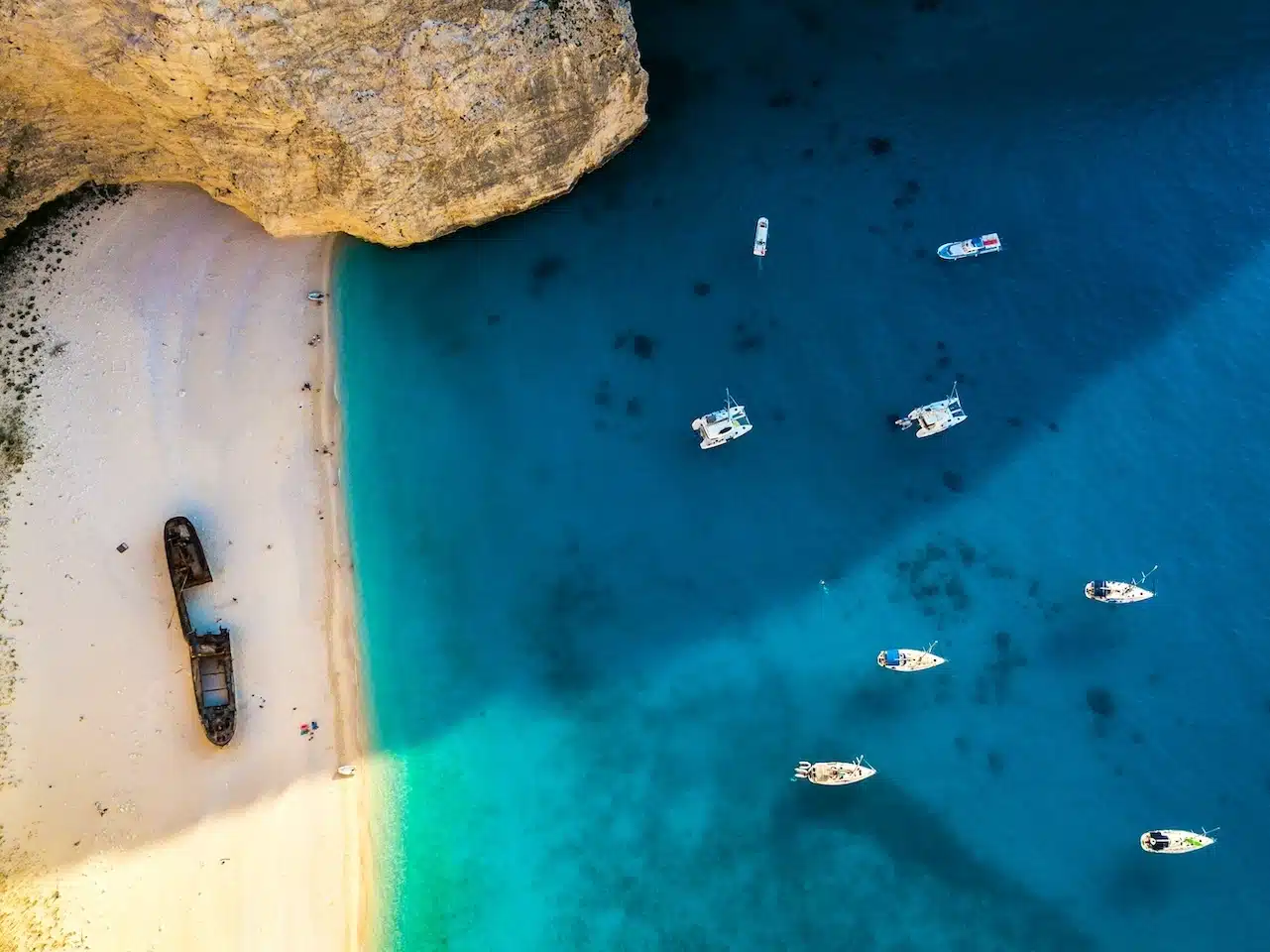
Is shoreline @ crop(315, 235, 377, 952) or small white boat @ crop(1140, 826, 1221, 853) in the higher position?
shoreline @ crop(315, 235, 377, 952)

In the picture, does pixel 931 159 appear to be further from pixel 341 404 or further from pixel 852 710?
pixel 341 404

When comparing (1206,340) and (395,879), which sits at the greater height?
(1206,340)

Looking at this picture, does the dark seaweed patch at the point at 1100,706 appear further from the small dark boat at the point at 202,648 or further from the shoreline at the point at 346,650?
the small dark boat at the point at 202,648

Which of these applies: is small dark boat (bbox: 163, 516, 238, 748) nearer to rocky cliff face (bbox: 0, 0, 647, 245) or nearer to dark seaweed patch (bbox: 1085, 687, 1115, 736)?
rocky cliff face (bbox: 0, 0, 647, 245)

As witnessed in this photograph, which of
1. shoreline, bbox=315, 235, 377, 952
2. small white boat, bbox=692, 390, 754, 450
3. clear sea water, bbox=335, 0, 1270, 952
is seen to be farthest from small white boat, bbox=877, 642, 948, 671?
shoreline, bbox=315, 235, 377, 952

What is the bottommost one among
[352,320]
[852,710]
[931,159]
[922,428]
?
[852,710]

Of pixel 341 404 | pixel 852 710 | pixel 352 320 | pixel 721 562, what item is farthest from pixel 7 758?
pixel 852 710

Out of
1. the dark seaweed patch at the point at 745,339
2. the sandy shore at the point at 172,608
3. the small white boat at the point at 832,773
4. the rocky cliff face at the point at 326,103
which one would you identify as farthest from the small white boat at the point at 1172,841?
the rocky cliff face at the point at 326,103

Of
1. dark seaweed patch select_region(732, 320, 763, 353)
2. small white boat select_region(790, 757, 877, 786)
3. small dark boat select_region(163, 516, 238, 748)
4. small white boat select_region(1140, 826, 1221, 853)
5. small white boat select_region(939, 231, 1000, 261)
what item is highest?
small white boat select_region(939, 231, 1000, 261)
